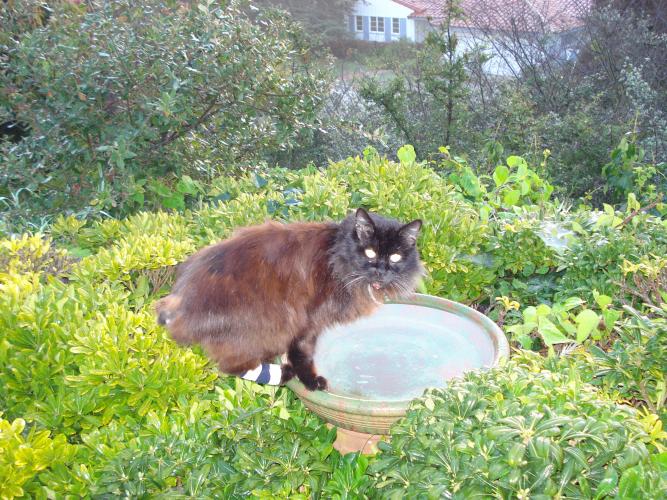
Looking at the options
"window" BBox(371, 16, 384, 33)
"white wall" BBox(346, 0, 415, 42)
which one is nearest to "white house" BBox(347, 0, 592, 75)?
"white wall" BBox(346, 0, 415, 42)

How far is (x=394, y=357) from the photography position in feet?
7.70

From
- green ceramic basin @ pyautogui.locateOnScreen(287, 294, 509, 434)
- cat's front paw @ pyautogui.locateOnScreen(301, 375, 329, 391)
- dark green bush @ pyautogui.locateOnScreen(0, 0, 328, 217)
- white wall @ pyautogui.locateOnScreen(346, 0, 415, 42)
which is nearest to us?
green ceramic basin @ pyautogui.locateOnScreen(287, 294, 509, 434)

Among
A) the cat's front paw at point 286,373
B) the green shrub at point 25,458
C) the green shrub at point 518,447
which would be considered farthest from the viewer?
the cat's front paw at point 286,373

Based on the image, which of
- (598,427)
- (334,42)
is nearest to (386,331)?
(598,427)

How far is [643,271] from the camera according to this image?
285 centimetres

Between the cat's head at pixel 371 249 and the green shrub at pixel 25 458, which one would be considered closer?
the green shrub at pixel 25 458

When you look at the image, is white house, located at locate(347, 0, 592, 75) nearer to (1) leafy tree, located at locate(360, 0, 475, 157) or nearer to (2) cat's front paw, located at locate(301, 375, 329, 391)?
(1) leafy tree, located at locate(360, 0, 475, 157)

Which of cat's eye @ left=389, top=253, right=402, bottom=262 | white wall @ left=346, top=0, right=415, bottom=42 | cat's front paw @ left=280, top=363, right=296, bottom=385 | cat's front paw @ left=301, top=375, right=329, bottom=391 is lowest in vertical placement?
cat's front paw @ left=280, top=363, right=296, bottom=385

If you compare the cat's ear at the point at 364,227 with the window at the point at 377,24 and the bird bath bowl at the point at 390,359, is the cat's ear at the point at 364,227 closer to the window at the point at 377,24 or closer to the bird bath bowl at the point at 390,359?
the bird bath bowl at the point at 390,359

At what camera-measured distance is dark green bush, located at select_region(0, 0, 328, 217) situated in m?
3.76

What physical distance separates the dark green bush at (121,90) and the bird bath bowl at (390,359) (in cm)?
205

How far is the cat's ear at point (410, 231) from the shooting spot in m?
2.37

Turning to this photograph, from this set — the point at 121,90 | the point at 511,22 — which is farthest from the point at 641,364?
the point at 511,22

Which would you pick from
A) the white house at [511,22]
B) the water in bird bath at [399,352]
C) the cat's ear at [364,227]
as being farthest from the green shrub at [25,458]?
the white house at [511,22]
